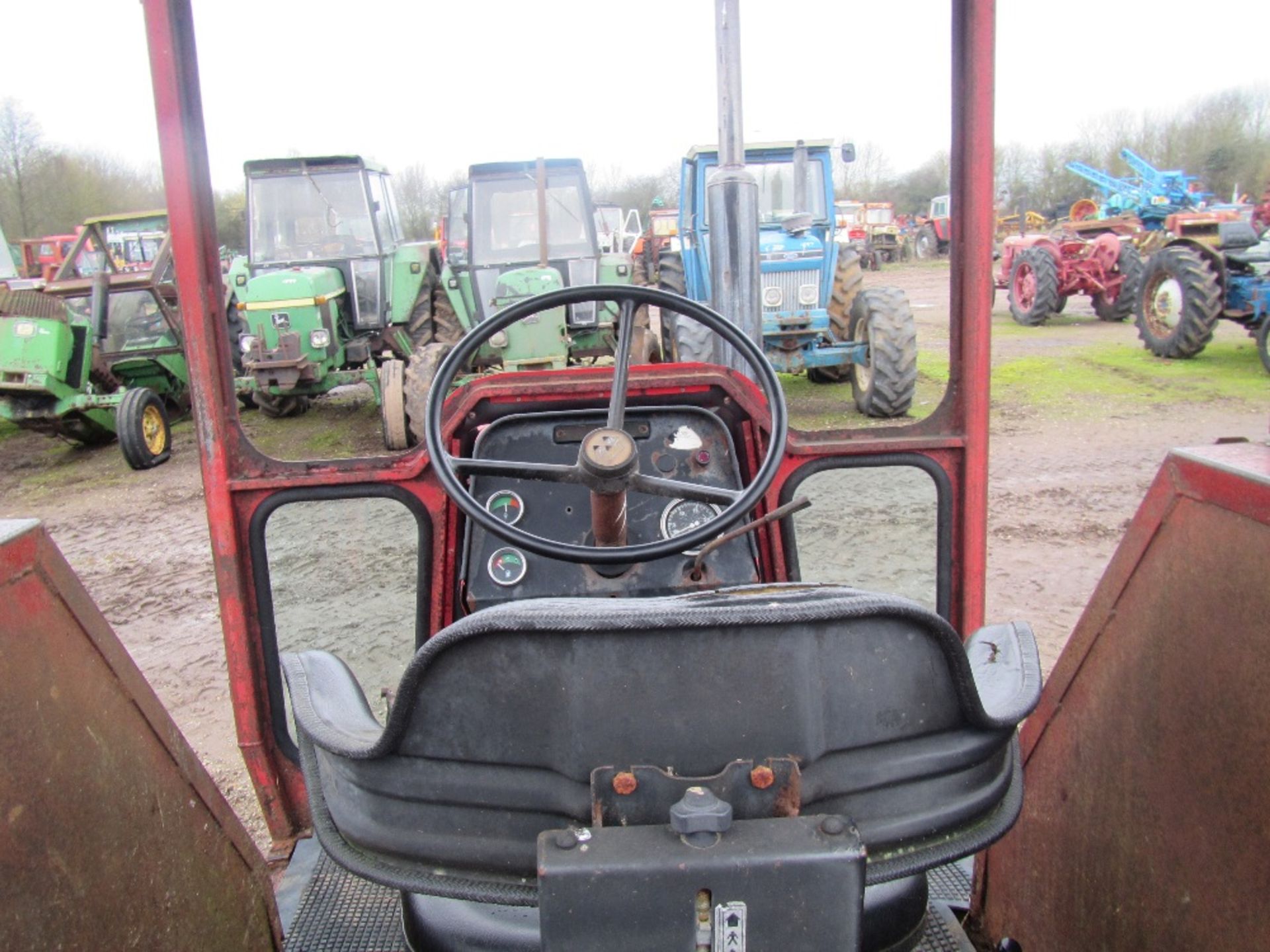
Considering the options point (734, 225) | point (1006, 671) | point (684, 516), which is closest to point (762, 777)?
point (1006, 671)

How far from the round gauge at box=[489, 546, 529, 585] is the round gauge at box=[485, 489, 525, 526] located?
0.07 metres

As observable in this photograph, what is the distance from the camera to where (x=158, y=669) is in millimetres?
3861

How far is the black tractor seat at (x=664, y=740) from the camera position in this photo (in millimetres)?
1057

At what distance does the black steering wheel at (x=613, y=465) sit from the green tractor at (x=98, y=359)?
563 centimetres

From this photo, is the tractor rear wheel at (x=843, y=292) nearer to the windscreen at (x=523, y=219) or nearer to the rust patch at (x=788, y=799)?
the windscreen at (x=523, y=219)

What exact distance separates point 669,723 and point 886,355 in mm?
6798

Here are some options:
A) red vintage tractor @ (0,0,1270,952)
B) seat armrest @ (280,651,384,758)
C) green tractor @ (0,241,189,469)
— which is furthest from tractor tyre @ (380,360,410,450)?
seat armrest @ (280,651,384,758)

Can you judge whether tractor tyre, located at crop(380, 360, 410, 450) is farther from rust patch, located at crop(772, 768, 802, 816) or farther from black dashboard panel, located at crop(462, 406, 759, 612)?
rust patch, located at crop(772, 768, 802, 816)

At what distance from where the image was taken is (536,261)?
845 cm

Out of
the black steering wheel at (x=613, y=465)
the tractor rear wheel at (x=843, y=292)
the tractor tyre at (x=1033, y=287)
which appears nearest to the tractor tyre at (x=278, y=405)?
the tractor rear wheel at (x=843, y=292)

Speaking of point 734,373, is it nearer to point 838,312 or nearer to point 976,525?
point 976,525

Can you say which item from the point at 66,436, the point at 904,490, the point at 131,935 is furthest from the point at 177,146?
the point at 66,436

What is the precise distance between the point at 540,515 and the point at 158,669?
93.6 inches

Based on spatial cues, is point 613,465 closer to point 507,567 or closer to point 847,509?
point 507,567
